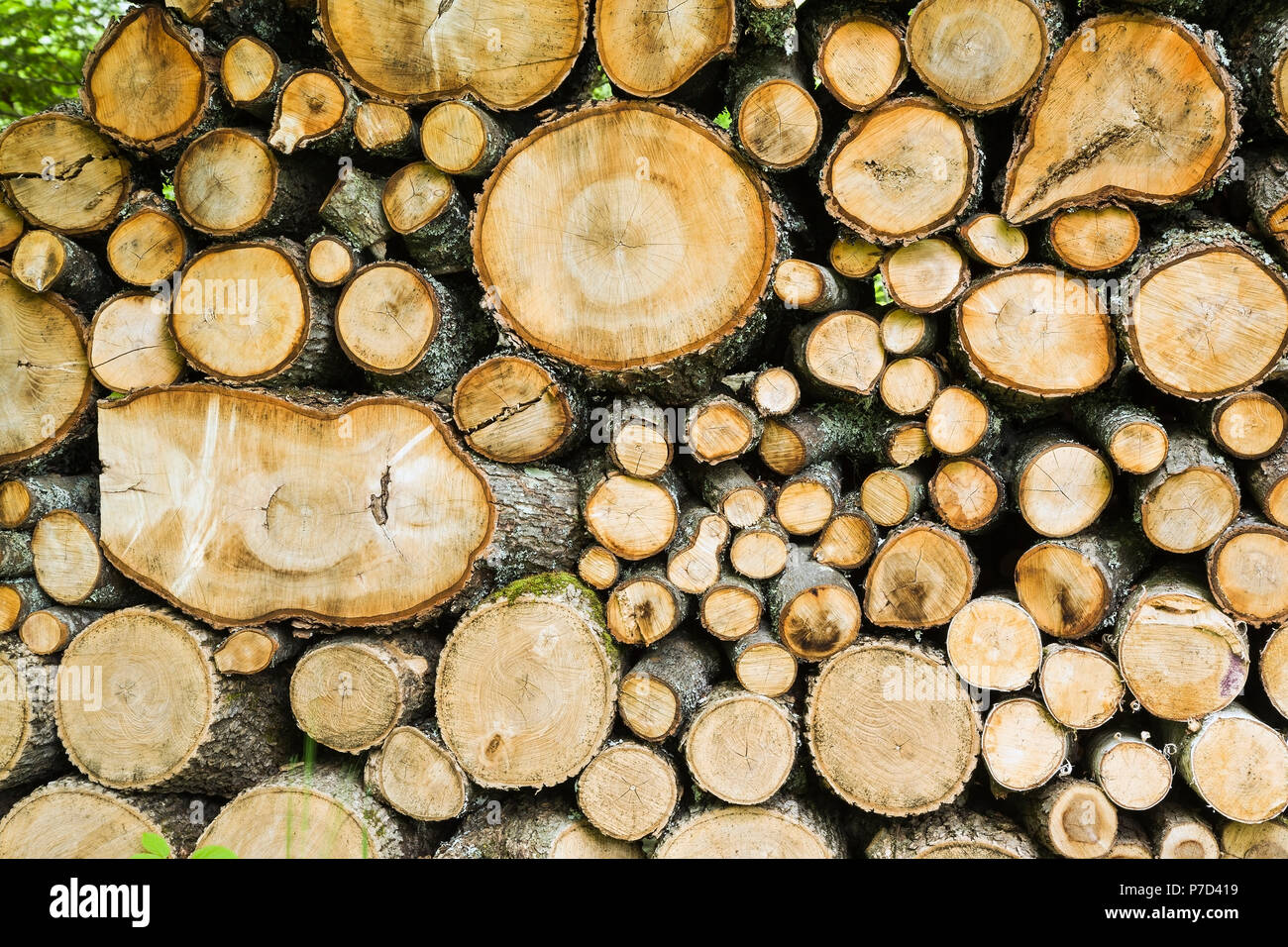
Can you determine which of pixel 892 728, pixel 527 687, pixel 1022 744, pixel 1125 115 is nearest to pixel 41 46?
pixel 527 687

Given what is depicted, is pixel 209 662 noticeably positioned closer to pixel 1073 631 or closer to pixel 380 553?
pixel 380 553

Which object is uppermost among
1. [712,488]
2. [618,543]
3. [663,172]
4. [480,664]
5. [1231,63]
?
[1231,63]

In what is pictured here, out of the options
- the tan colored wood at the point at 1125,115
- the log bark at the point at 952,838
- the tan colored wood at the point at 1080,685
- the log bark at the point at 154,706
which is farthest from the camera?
the log bark at the point at 154,706

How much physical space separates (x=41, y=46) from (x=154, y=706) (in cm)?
479

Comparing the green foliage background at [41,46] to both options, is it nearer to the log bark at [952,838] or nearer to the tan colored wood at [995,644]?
the tan colored wood at [995,644]

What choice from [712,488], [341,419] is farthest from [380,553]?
[712,488]

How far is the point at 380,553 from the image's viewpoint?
8.20ft

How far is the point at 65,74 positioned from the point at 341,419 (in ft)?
14.9

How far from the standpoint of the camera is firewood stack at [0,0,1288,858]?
7.27ft

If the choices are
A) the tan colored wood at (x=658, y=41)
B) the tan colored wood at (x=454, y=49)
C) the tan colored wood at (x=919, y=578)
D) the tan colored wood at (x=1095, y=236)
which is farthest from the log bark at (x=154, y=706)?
the tan colored wood at (x=1095, y=236)

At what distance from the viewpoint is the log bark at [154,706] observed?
257 centimetres

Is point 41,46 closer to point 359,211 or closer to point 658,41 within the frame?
point 359,211

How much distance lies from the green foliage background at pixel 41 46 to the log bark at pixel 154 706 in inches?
155

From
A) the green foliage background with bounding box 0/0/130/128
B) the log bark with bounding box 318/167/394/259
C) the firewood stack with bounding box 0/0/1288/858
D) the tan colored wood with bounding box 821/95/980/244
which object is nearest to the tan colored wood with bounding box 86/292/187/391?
the firewood stack with bounding box 0/0/1288/858
